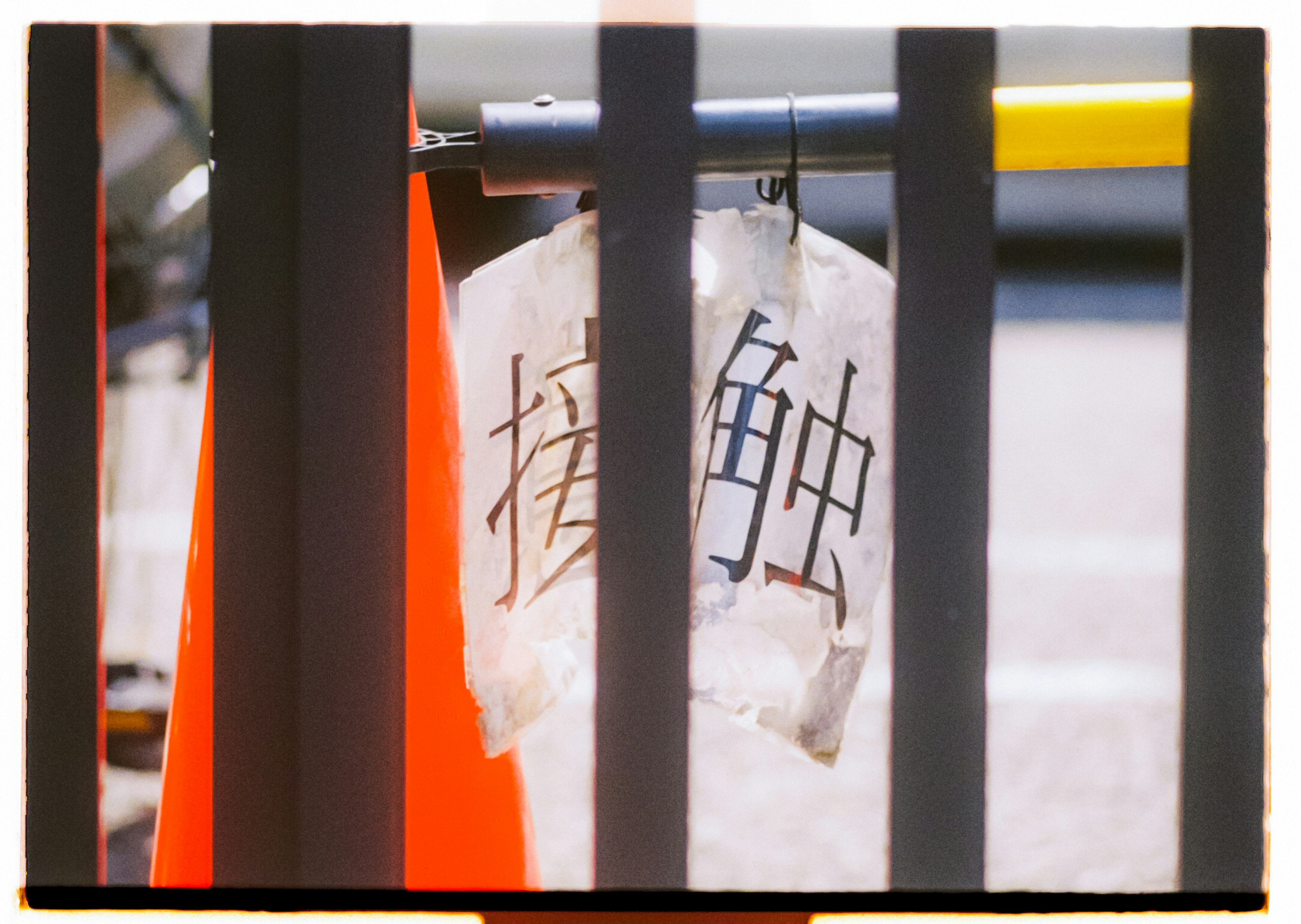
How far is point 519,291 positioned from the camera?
0.56 metres

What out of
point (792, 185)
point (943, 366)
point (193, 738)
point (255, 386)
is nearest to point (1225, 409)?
point (943, 366)

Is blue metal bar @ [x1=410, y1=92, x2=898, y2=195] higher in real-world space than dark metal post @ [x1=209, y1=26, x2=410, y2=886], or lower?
higher

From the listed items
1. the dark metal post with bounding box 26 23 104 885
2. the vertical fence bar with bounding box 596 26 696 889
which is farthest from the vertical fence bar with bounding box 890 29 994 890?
the dark metal post with bounding box 26 23 104 885

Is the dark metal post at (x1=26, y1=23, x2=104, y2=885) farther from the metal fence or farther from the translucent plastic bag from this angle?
the translucent plastic bag

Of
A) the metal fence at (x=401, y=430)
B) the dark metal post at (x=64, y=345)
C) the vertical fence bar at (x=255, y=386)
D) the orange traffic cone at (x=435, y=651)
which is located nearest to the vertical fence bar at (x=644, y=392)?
the metal fence at (x=401, y=430)

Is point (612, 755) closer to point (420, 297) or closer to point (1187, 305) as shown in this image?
point (420, 297)

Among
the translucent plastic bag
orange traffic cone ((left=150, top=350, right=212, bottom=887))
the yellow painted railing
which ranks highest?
the yellow painted railing

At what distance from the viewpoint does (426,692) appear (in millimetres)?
581

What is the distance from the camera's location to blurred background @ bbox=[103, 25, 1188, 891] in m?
0.54

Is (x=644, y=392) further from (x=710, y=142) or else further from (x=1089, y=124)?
(x=1089, y=124)

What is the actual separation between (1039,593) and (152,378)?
11.4ft

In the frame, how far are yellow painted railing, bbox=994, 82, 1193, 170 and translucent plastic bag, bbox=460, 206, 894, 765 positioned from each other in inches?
5.6

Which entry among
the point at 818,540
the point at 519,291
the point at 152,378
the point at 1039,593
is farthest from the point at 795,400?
the point at 1039,593

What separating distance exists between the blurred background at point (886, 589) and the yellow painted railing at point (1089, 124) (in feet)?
0.05
